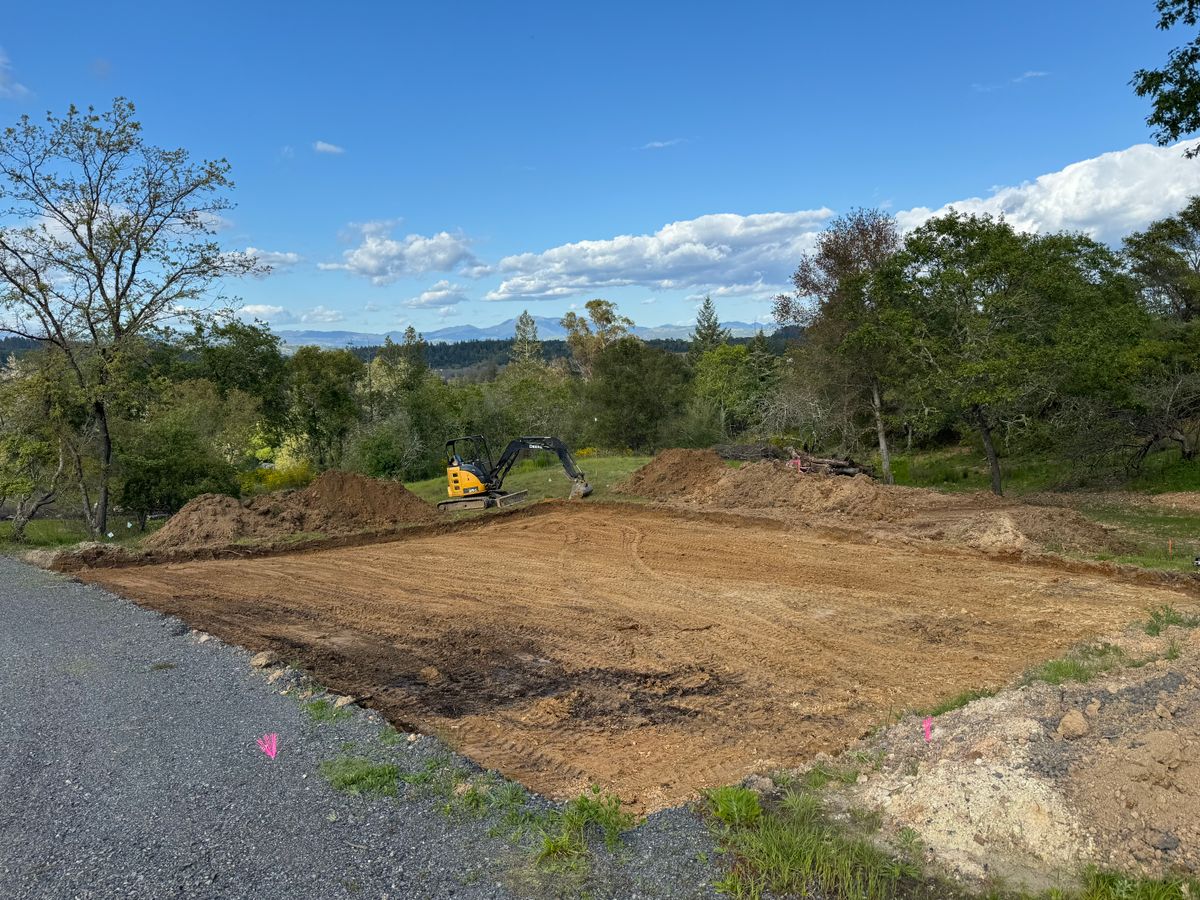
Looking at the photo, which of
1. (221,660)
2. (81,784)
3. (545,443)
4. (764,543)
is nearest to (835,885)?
(81,784)

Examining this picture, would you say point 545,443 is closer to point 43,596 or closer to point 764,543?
point 764,543

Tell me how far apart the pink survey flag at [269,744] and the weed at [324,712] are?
412mm

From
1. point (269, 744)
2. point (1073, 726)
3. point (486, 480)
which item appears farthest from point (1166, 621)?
point (486, 480)

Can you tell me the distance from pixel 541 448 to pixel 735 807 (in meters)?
16.8

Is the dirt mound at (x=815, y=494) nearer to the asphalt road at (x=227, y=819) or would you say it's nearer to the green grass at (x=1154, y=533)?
the green grass at (x=1154, y=533)

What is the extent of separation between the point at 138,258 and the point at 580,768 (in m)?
17.9

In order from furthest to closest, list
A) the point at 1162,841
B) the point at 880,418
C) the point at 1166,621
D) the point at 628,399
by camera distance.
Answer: the point at 628,399 → the point at 880,418 → the point at 1166,621 → the point at 1162,841

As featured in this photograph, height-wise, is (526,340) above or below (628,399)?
above

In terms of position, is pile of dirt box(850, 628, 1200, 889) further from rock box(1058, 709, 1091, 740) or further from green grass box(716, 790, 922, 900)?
green grass box(716, 790, 922, 900)

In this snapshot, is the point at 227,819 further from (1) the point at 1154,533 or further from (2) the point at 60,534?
(2) the point at 60,534

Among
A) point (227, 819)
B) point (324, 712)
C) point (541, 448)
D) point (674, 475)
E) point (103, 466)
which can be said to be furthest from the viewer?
point (674, 475)

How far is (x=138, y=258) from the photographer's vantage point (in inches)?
709

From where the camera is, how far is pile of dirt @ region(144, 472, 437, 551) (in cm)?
1695

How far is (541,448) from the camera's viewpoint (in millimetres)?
20953
